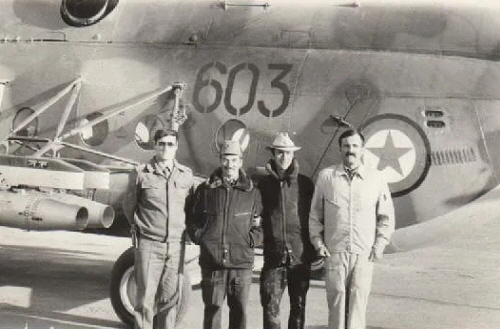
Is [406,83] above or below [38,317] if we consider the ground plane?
above

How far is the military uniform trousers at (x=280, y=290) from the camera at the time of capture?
5.46 meters

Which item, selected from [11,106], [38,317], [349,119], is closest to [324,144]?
[349,119]

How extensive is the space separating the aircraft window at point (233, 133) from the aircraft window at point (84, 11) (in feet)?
8.07

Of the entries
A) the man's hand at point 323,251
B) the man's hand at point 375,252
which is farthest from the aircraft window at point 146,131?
the man's hand at point 375,252

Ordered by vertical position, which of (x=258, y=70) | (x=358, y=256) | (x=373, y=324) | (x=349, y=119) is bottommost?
(x=373, y=324)

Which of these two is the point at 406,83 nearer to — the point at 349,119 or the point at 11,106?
the point at 349,119

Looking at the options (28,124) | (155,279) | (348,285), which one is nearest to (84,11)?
(28,124)

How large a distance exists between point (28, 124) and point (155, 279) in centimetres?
435

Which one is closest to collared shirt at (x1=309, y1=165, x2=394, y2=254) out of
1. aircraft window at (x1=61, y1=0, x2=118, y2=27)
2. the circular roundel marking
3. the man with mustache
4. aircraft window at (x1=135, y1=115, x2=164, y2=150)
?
the man with mustache

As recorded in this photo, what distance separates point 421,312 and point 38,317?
14.5ft

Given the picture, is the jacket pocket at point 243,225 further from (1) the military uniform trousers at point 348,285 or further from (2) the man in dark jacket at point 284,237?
(1) the military uniform trousers at point 348,285

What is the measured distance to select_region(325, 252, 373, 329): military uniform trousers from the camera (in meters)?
5.24

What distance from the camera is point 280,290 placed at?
5484mm

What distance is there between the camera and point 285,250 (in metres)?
5.41
